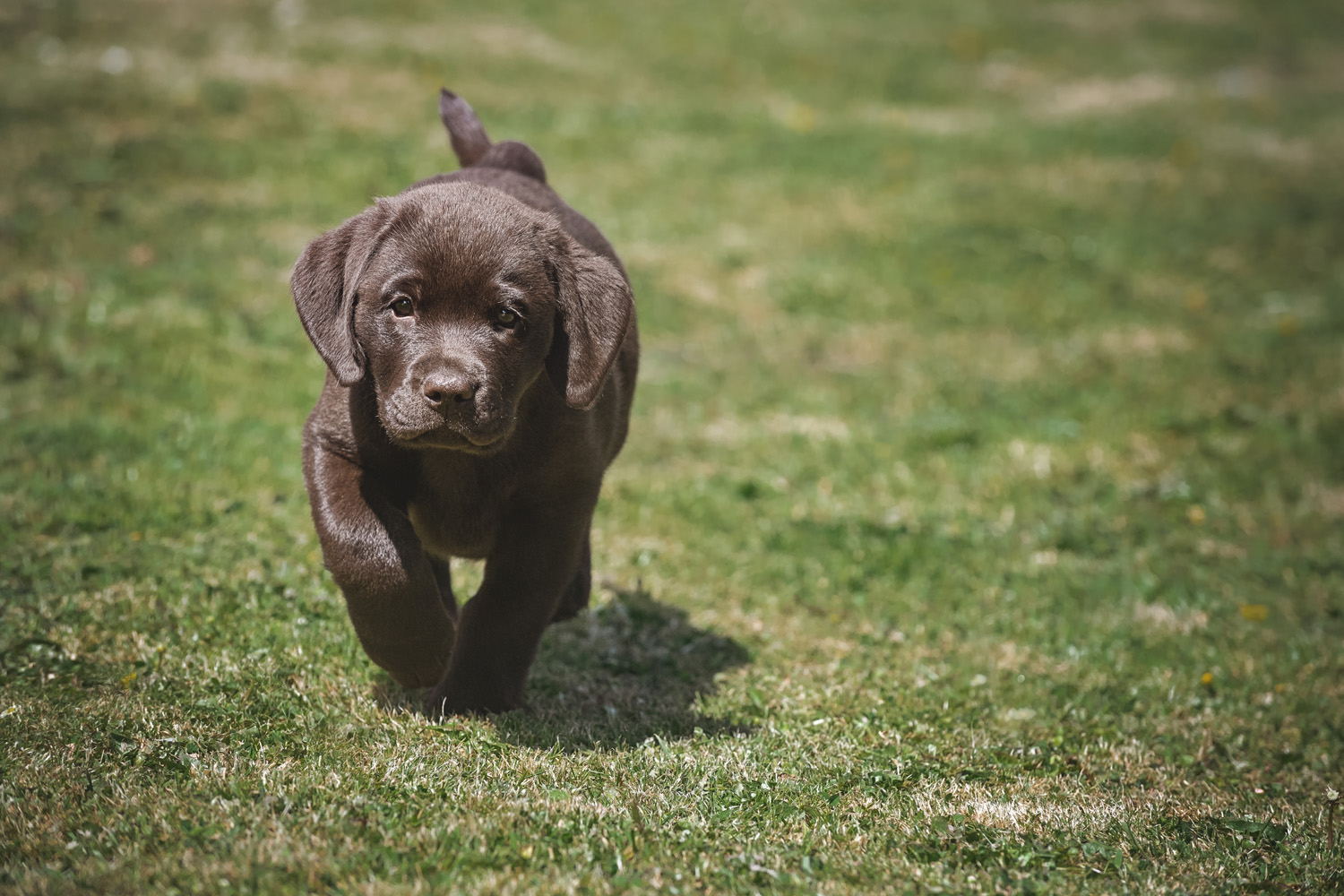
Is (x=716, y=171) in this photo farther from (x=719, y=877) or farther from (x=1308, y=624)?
(x=719, y=877)

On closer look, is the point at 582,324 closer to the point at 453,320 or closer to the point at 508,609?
the point at 453,320

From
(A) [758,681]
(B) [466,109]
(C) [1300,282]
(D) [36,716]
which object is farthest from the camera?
(C) [1300,282]

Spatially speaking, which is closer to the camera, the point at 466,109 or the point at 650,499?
the point at 466,109

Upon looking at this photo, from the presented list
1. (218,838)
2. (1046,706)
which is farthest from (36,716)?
(1046,706)

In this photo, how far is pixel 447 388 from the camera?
4355mm

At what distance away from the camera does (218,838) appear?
12.8 ft

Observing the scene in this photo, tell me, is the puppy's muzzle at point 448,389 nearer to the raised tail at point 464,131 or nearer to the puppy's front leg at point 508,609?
the puppy's front leg at point 508,609

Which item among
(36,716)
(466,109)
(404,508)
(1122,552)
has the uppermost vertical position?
(466,109)

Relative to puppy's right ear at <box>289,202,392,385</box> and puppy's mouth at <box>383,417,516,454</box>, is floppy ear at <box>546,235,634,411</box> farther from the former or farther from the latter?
puppy's right ear at <box>289,202,392,385</box>

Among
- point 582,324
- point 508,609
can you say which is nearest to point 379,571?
point 508,609

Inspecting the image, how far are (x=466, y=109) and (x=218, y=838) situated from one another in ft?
13.8

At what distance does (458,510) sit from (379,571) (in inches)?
18.0

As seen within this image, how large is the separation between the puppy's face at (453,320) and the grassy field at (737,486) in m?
1.28

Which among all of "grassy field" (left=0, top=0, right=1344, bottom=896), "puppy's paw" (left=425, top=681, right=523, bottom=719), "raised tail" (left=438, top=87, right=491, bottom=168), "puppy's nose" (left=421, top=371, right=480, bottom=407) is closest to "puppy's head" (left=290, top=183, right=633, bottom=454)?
"puppy's nose" (left=421, top=371, right=480, bottom=407)
